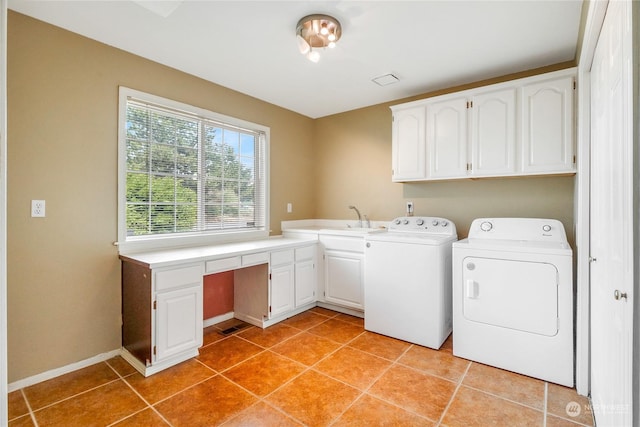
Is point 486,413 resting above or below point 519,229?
below

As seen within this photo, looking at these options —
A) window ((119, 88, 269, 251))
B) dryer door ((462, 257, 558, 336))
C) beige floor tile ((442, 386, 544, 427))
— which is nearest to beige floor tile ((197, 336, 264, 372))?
window ((119, 88, 269, 251))

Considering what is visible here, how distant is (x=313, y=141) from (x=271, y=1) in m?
2.53

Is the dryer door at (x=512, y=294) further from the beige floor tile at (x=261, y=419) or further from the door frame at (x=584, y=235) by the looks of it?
the beige floor tile at (x=261, y=419)

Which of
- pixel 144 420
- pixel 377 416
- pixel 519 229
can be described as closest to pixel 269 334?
pixel 144 420

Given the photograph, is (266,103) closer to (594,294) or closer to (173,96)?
(173,96)

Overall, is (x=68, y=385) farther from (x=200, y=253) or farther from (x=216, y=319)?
(x=216, y=319)

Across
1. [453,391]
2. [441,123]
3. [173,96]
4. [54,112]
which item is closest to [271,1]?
[173,96]

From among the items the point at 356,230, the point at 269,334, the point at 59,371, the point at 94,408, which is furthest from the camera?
the point at 356,230

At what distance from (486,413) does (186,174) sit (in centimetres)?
292

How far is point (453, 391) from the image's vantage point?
6.78 ft

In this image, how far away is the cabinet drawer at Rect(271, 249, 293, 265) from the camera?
3107 mm

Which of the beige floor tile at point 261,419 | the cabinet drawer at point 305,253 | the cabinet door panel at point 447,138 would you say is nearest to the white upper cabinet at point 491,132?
the cabinet door panel at point 447,138

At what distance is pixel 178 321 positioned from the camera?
2371mm

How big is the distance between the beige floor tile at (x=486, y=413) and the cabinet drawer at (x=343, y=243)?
158cm
